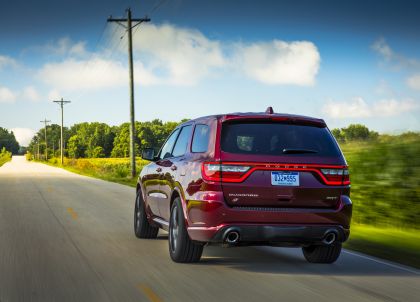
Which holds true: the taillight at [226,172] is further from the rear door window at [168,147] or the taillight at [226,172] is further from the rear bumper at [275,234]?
the rear door window at [168,147]

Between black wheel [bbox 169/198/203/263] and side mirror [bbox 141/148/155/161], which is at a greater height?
side mirror [bbox 141/148/155/161]

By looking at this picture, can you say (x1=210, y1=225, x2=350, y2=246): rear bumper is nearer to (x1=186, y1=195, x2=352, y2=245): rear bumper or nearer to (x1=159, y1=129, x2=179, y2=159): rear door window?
(x1=186, y1=195, x2=352, y2=245): rear bumper

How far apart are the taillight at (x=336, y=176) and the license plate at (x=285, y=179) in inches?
13.8

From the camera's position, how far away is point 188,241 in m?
7.86

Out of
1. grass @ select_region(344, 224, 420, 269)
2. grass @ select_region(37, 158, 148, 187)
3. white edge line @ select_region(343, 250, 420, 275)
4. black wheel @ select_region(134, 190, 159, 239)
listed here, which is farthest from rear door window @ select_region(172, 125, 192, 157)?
grass @ select_region(37, 158, 148, 187)

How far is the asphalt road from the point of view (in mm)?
6254

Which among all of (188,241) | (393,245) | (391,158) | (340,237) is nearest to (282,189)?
(340,237)

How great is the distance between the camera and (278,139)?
766 cm

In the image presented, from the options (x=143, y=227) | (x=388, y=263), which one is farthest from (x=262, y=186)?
(x=143, y=227)

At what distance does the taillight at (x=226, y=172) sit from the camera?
7211 mm

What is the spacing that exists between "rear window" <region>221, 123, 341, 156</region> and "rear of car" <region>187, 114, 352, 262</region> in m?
0.01

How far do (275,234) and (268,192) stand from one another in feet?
1.51

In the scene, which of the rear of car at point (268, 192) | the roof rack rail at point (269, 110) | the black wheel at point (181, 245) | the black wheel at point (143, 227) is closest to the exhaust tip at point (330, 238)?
the rear of car at point (268, 192)

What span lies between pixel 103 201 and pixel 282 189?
11328 millimetres
